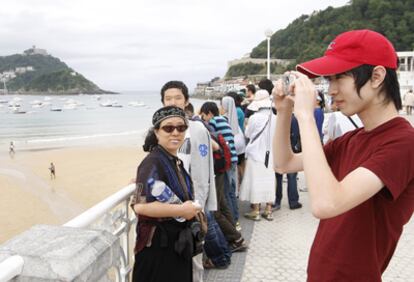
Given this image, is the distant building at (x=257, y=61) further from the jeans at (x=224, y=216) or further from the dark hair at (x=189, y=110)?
the dark hair at (x=189, y=110)

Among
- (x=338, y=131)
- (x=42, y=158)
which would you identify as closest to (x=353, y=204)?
(x=338, y=131)

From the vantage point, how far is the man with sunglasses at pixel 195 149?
10.4ft

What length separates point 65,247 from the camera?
1.21 m

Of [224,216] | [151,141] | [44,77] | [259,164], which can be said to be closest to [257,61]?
[259,164]

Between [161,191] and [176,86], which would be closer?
[161,191]

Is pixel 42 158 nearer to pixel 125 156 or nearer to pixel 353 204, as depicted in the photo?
pixel 125 156

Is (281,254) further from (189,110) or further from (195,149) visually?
(189,110)

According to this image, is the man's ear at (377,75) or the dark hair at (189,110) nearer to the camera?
the man's ear at (377,75)

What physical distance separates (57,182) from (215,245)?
48.1 feet

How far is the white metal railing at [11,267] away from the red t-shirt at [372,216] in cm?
107

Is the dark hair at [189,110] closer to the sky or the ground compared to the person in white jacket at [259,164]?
closer to the sky

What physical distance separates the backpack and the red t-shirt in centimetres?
274

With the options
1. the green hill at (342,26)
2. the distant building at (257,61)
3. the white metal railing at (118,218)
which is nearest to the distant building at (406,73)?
the green hill at (342,26)

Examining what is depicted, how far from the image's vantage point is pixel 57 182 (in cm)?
1662
